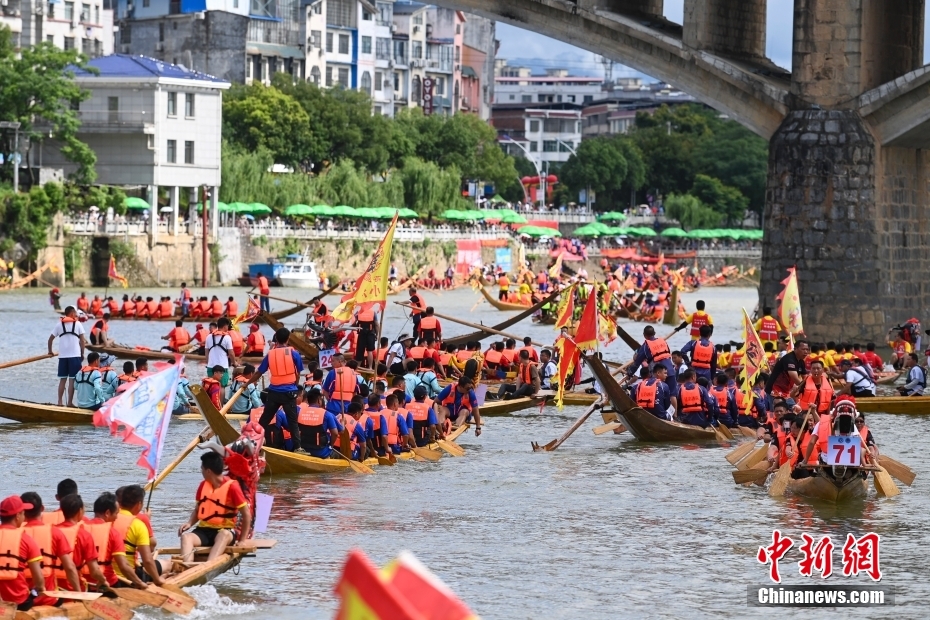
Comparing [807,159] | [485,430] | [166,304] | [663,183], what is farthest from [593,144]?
[485,430]

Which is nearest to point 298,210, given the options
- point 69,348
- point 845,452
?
point 69,348

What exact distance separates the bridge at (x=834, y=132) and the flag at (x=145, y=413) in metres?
24.7

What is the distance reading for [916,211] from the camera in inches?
1540

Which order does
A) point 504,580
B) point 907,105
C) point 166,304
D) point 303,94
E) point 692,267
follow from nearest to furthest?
1. point 504,580
2. point 907,105
3. point 166,304
4. point 303,94
5. point 692,267

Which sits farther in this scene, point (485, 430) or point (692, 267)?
point (692, 267)

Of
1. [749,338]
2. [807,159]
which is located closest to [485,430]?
[749,338]

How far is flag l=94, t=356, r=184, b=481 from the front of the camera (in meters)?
14.0

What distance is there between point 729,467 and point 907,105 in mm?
16041

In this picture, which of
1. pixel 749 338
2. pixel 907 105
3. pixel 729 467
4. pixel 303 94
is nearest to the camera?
pixel 729 467

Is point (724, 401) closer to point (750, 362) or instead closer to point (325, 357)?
point (750, 362)

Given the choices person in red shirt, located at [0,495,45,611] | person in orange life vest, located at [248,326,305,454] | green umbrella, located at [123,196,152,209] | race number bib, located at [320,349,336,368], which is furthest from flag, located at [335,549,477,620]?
green umbrella, located at [123,196,152,209]

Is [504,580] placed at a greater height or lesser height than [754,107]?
lesser

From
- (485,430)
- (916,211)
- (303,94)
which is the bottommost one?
(485,430)

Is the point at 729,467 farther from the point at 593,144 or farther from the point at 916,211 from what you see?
the point at 593,144
